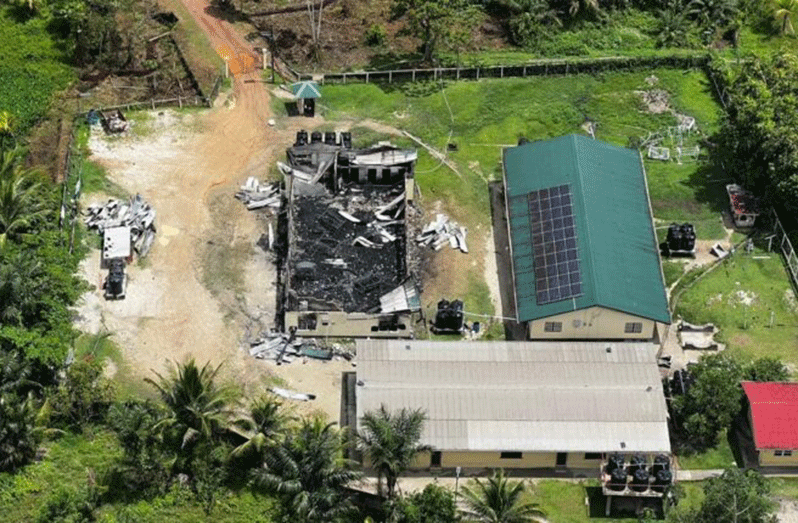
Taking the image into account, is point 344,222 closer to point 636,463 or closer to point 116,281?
point 116,281

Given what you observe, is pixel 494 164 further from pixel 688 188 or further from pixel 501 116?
pixel 688 188

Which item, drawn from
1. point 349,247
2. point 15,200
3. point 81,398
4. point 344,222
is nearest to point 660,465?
point 349,247

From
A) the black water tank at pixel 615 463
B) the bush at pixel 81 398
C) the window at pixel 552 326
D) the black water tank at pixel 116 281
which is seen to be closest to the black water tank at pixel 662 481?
the black water tank at pixel 615 463

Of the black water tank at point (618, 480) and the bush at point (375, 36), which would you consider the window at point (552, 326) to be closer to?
the black water tank at point (618, 480)

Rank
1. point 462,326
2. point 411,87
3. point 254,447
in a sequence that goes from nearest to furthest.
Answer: point 254,447 < point 462,326 < point 411,87

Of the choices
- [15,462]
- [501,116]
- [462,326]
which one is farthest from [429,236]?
[15,462]

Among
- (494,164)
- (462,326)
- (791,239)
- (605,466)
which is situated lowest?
(605,466)

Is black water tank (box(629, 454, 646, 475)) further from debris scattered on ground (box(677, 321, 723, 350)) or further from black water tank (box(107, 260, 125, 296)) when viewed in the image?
black water tank (box(107, 260, 125, 296))
